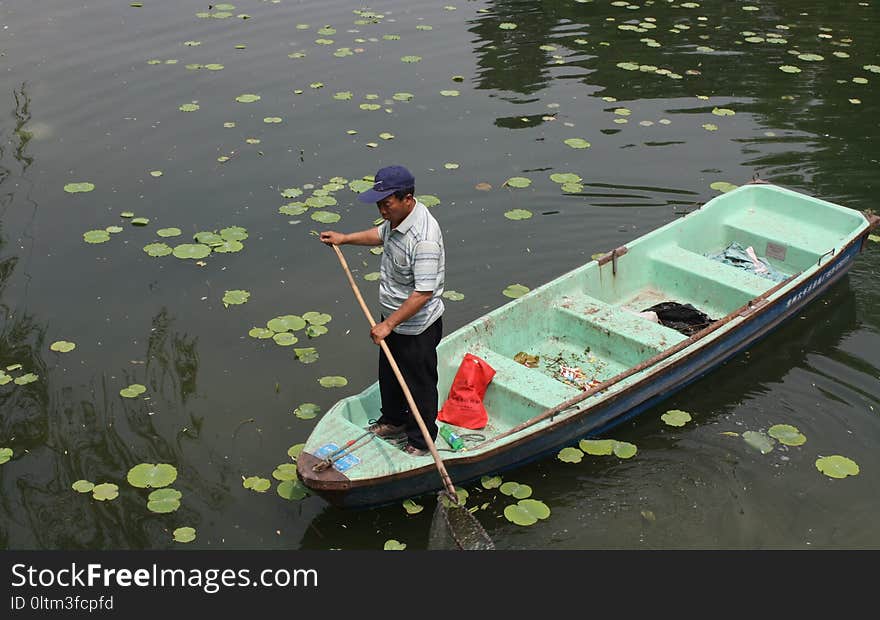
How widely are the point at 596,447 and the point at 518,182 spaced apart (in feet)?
14.0

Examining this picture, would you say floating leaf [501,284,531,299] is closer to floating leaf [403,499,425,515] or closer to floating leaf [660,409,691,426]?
floating leaf [660,409,691,426]

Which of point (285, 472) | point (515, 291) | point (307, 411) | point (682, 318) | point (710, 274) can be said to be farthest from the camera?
point (515, 291)

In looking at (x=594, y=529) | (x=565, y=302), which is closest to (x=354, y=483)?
(x=594, y=529)

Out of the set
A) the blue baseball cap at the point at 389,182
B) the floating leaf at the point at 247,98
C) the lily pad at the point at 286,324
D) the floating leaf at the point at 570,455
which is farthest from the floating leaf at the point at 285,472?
the floating leaf at the point at 247,98

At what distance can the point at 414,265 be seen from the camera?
18.6 feet

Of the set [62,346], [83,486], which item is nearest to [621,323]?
[83,486]

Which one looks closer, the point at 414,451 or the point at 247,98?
the point at 414,451

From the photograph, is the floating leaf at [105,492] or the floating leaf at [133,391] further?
the floating leaf at [133,391]

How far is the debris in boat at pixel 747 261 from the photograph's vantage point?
8844 mm

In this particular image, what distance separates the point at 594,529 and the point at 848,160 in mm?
6788

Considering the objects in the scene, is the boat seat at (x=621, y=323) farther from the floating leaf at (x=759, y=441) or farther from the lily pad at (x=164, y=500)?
the lily pad at (x=164, y=500)

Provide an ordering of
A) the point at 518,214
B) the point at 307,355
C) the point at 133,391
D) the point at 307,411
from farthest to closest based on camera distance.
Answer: the point at 518,214 < the point at 307,355 < the point at 133,391 < the point at 307,411

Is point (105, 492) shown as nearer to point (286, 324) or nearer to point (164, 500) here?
point (164, 500)

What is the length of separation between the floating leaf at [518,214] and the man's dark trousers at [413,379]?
3.84m
